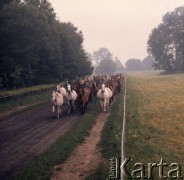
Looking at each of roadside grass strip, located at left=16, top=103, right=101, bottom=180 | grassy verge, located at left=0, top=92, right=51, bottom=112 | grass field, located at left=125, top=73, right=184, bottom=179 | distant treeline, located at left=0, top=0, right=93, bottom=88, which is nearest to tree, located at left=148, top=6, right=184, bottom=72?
distant treeline, located at left=0, top=0, right=93, bottom=88

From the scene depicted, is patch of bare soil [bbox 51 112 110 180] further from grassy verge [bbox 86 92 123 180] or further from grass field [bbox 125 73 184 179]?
grass field [bbox 125 73 184 179]

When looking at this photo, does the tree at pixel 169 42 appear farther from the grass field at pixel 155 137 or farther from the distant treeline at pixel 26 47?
the grass field at pixel 155 137

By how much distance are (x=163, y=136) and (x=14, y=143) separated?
22.3 feet

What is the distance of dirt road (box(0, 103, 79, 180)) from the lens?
38.9ft

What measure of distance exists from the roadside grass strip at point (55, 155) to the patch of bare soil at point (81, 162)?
25 centimetres

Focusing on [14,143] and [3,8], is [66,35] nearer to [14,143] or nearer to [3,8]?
[3,8]

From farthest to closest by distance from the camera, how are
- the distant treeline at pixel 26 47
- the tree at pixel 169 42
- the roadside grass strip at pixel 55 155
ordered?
the tree at pixel 169 42 → the distant treeline at pixel 26 47 → the roadside grass strip at pixel 55 155

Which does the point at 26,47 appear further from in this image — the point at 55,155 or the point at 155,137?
the point at 55,155

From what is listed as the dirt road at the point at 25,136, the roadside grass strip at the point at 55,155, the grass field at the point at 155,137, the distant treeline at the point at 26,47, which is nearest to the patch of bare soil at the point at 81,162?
the roadside grass strip at the point at 55,155

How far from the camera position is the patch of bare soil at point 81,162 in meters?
10.4

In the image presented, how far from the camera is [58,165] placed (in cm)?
1146

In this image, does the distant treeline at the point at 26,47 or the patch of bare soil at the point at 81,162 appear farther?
the distant treeline at the point at 26,47

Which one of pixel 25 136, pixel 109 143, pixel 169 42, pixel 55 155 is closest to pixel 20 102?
pixel 25 136

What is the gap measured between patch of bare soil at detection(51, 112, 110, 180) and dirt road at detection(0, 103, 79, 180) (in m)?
1.41
